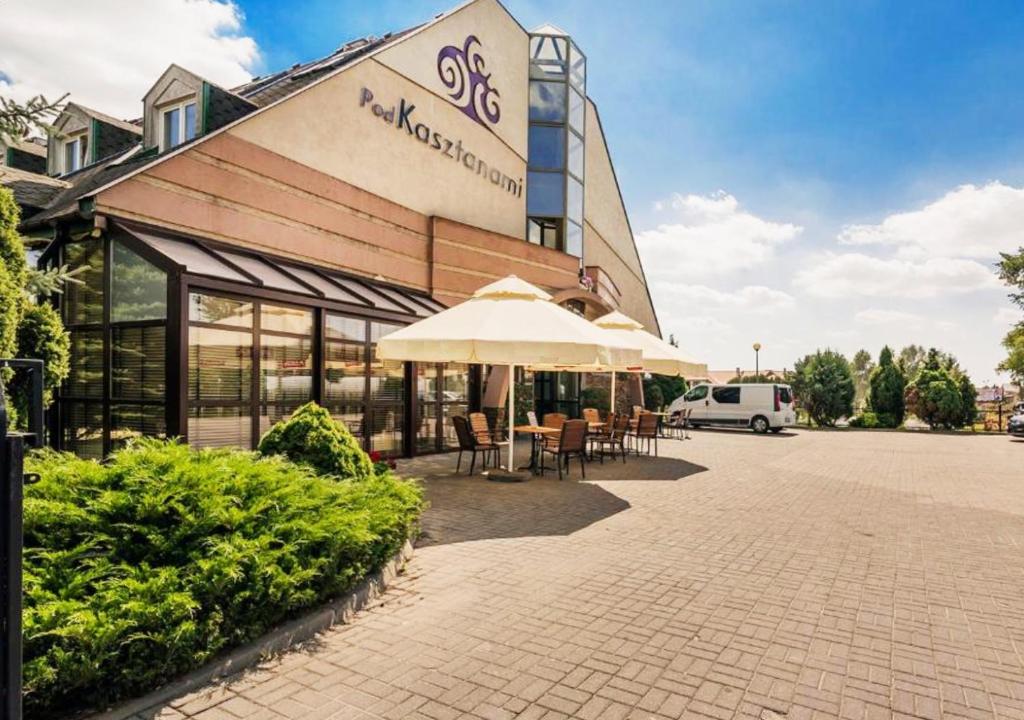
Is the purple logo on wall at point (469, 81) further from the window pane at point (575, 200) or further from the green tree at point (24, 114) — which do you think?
the green tree at point (24, 114)

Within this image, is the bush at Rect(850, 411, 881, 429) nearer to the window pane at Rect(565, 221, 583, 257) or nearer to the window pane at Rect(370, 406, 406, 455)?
the window pane at Rect(565, 221, 583, 257)

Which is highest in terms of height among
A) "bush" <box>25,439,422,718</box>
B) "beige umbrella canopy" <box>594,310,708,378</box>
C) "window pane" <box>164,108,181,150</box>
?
"window pane" <box>164,108,181,150</box>

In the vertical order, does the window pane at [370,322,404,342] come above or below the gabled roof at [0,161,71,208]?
below

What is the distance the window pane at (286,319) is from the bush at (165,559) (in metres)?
4.58

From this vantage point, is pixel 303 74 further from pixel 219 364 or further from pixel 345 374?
pixel 219 364

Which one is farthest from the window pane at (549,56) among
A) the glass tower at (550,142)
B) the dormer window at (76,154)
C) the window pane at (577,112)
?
the dormer window at (76,154)

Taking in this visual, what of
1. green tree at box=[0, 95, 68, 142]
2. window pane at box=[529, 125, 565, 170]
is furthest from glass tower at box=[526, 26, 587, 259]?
green tree at box=[0, 95, 68, 142]

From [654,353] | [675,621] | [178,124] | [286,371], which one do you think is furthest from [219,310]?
[654,353]

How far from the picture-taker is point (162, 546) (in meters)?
3.77

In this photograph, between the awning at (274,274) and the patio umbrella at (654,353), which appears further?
the patio umbrella at (654,353)

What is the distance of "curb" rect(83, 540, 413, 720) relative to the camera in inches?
120

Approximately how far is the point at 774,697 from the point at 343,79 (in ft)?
42.4

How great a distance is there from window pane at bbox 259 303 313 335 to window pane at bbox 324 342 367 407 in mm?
547

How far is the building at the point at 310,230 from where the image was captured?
8547mm
